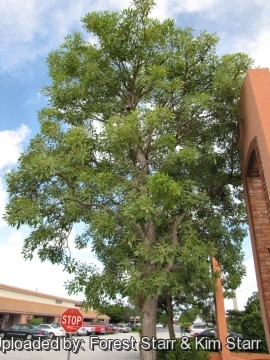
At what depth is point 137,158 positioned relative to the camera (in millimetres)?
8062

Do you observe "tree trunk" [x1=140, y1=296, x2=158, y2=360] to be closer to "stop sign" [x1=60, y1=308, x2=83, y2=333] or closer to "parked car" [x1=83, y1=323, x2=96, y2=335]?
"stop sign" [x1=60, y1=308, x2=83, y2=333]

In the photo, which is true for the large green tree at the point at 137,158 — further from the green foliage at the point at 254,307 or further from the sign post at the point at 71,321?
the green foliage at the point at 254,307

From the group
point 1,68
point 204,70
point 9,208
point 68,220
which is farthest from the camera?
point 1,68

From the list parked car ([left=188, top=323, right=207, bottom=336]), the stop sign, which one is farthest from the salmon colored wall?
parked car ([left=188, top=323, right=207, bottom=336])

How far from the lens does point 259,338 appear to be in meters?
12.9

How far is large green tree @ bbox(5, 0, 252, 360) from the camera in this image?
653 centimetres

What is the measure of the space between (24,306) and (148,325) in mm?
26176

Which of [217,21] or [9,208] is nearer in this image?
[9,208]

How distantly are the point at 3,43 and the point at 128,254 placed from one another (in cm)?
851

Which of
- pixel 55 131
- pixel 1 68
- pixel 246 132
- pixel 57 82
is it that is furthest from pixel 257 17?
pixel 1 68

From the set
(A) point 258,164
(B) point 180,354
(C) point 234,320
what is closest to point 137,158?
(A) point 258,164

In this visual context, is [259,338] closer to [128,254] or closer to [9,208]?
[128,254]

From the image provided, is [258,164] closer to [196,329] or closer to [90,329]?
[90,329]

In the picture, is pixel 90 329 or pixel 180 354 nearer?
pixel 180 354
